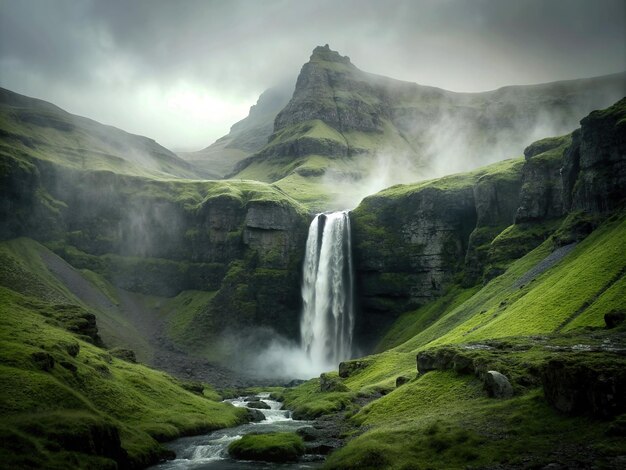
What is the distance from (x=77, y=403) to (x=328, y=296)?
116687 mm

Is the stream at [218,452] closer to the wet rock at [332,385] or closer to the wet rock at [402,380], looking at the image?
the wet rock at [402,380]

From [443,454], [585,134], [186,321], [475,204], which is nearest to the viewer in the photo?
[443,454]

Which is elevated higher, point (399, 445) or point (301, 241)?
point (301, 241)

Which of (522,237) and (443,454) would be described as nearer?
(443,454)

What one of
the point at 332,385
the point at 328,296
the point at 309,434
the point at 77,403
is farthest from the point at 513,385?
the point at 328,296

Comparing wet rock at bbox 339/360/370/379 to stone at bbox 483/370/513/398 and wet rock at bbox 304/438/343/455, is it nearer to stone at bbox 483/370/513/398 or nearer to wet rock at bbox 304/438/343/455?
wet rock at bbox 304/438/343/455

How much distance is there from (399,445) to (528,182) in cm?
11713

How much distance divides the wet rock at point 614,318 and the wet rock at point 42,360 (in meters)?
64.9

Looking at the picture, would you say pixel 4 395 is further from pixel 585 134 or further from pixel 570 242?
pixel 585 134

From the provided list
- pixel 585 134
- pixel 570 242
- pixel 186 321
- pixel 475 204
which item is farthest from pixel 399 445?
pixel 186 321

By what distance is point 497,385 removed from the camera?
166 feet

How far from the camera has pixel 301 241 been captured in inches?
7461

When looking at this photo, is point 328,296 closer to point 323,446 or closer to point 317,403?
point 317,403

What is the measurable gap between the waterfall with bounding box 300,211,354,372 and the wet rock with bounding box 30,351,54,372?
108 metres
